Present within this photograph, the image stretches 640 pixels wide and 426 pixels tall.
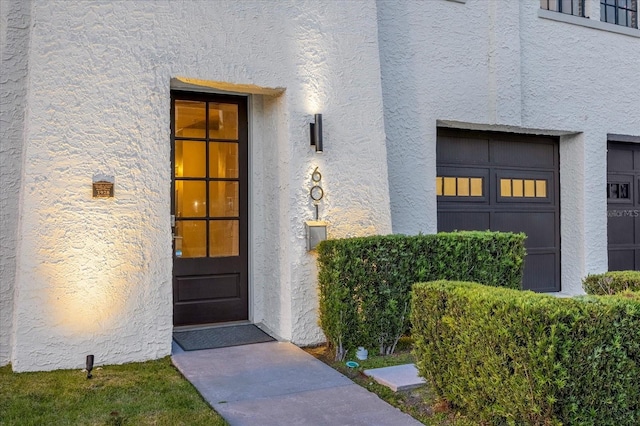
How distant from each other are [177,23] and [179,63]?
38 cm

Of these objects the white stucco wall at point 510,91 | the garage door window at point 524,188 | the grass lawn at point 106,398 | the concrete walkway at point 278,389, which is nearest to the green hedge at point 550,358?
the concrete walkway at point 278,389

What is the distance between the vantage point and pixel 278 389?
4.32 m

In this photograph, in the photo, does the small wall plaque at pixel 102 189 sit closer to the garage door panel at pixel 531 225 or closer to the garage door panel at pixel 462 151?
the garage door panel at pixel 462 151

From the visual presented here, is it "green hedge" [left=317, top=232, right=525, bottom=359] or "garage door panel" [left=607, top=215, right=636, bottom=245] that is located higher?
"garage door panel" [left=607, top=215, right=636, bottom=245]

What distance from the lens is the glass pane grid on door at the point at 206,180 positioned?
5859mm

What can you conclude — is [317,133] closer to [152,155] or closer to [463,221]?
[152,155]

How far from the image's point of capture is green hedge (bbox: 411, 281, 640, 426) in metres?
2.95

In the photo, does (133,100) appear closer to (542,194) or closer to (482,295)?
(482,295)

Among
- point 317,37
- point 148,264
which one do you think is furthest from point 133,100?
point 317,37

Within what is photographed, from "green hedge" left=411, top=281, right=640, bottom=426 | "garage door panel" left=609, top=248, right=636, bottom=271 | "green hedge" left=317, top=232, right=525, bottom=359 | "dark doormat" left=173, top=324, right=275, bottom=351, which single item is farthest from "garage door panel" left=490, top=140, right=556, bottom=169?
"green hedge" left=411, top=281, right=640, bottom=426

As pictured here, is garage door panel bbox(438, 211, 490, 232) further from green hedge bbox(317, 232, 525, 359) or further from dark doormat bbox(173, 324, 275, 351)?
dark doormat bbox(173, 324, 275, 351)

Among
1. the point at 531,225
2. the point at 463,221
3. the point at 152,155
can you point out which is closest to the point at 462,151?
the point at 463,221

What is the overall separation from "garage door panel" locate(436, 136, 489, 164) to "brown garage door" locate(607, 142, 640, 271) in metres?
2.32

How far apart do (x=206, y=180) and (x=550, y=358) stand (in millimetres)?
4062
